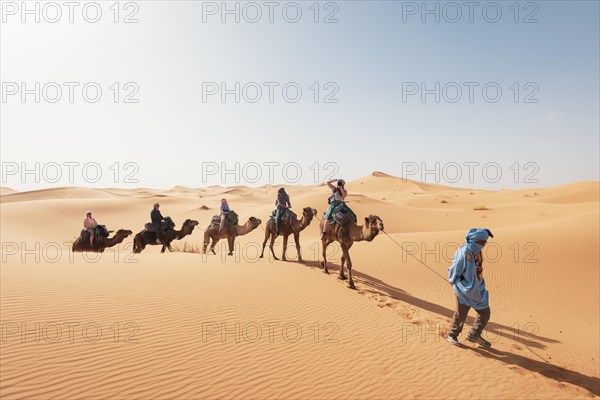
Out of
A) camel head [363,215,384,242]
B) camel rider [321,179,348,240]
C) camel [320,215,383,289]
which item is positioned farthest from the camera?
camel rider [321,179,348,240]

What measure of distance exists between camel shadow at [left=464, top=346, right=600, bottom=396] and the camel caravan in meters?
3.95

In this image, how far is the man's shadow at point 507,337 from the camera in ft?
20.0

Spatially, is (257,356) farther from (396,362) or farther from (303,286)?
(303,286)

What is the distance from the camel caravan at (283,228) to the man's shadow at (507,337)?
3.10ft

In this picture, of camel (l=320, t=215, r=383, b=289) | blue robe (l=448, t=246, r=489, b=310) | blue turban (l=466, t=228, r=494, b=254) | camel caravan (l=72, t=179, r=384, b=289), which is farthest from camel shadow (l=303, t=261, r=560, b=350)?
blue turban (l=466, t=228, r=494, b=254)

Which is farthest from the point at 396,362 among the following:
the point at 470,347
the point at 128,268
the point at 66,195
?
the point at 66,195

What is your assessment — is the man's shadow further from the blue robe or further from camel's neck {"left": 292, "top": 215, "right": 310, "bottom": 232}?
camel's neck {"left": 292, "top": 215, "right": 310, "bottom": 232}

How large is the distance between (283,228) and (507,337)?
8233 mm

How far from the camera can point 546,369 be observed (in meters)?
6.29

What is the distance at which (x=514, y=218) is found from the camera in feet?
101

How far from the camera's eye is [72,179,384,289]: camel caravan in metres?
10.6

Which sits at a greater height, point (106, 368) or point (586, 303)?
point (106, 368)

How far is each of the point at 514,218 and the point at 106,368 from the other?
1372 inches

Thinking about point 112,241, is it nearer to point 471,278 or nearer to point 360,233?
point 360,233
